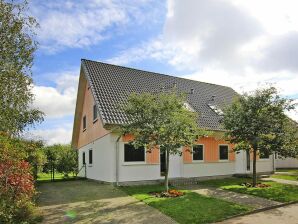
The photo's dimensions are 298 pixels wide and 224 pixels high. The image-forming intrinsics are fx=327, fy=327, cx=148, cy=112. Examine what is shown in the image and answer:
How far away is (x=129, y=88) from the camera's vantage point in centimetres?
2206

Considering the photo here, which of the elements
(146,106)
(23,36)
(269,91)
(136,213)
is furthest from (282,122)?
(23,36)

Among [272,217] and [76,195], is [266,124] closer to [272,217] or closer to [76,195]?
[272,217]

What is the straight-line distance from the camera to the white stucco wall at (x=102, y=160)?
59.2 feet

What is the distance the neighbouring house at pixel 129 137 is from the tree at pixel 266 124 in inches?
85.1

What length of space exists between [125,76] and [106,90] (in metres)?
3.47

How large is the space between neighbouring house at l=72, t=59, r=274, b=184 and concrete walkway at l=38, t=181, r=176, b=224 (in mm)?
3201

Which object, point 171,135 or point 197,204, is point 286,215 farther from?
point 171,135

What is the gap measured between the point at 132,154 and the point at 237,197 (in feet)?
21.3

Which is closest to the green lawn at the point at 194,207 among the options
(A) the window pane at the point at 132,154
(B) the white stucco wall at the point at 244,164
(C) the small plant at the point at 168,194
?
(C) the small plant at the point at 168,194

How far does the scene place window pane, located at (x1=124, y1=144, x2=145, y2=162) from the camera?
18484 mm

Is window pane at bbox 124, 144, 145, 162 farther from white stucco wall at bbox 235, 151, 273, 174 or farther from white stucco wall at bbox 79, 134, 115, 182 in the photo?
white stucco wall at bbox 235, 151, 273, 174

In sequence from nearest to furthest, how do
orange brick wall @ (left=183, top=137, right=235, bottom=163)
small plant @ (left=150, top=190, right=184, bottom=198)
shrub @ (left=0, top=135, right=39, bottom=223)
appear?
shrub @ (left=0, top=135, right=39, bottom=223), small plant @ (left=150, top=190, right=184, bottom=198), orange brick wall @ (left=183, top=137, right=235, bottom=163)

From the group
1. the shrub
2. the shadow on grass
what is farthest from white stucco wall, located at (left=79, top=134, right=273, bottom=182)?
the shrub

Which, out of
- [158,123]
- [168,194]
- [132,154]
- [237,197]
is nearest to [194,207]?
[168,194]
